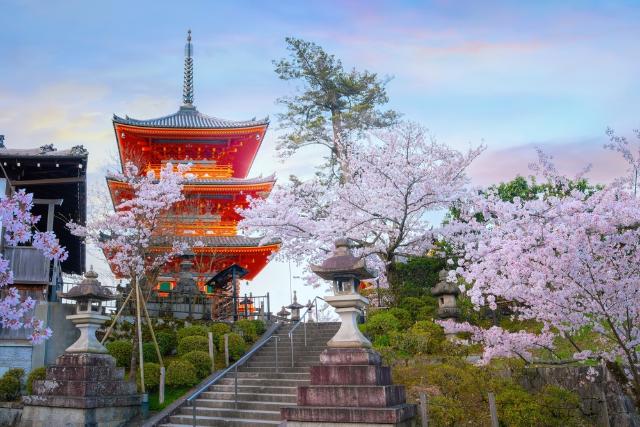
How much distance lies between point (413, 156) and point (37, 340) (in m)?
13.2

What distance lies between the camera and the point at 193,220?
1183 inches

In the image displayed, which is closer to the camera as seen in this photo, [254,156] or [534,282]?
[534,282]

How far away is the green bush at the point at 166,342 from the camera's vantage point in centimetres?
1722

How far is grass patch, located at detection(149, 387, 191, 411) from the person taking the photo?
556 inches

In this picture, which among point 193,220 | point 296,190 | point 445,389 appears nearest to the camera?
point 445,389

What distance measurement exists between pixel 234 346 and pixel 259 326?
2.85m

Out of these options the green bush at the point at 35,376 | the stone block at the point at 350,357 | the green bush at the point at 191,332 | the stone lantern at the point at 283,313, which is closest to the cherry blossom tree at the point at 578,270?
the stone block at the point at 350,357

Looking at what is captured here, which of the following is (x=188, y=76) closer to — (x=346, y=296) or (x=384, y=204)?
(x=384, y=204)

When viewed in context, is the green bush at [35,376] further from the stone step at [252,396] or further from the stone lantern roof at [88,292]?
the stone step at [252,396]

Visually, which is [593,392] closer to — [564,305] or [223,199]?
[564,305]

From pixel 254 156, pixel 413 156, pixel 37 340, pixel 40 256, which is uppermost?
pixel 254 156

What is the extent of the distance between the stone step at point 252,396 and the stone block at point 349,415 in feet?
12.2

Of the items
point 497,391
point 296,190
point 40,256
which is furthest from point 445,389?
point 296,190

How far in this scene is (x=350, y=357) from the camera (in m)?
9.72
